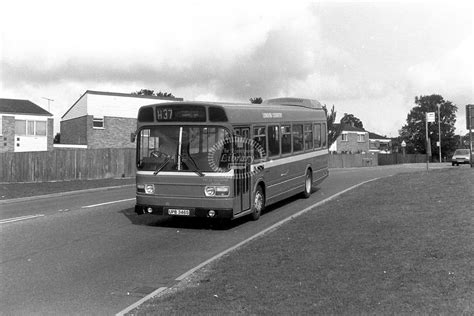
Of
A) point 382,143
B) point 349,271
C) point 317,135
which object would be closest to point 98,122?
point 317,135

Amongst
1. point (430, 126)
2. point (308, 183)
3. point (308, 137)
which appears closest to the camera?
point (308, 137)

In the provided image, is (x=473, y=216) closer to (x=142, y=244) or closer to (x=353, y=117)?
(x=142, y=244)

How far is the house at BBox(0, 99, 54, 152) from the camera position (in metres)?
37.2

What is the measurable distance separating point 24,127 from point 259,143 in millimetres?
32704

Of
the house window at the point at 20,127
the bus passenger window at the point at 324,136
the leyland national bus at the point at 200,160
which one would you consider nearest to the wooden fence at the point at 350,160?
the house window at the point at 20,127

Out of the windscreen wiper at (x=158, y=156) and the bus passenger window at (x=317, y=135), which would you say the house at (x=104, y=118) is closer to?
the bus passenger window at (x=317, y=135)

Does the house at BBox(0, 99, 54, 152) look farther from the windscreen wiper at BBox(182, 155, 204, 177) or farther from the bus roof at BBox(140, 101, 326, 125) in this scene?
the windscreen wiper at BBox(182, 155, 204, 177)

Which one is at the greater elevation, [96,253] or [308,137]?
[308,137]

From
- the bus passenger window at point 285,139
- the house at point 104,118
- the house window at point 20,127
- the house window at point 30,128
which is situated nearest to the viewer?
the bus passenger window at point 285,139

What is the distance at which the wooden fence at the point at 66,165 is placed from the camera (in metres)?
26.2

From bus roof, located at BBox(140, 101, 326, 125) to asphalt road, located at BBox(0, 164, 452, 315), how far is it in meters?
2.48

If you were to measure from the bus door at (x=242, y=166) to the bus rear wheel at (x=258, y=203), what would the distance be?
0.47 metres

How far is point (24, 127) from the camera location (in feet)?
126

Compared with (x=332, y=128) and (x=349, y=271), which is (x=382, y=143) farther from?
(x=349, y=271)
